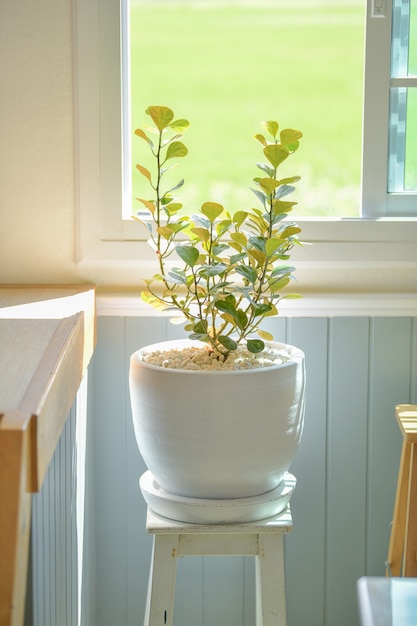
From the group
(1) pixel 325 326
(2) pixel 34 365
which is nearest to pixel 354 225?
(1) pixel 325 326

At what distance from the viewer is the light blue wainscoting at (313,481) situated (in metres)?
2.30

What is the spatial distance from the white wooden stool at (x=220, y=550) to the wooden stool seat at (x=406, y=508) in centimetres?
31

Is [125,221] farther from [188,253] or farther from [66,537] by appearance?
[66,537]

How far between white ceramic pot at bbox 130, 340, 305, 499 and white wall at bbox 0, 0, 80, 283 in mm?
560

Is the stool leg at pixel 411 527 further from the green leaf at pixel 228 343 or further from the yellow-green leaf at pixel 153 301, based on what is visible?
the yellow-green leaf at pixel 153 301

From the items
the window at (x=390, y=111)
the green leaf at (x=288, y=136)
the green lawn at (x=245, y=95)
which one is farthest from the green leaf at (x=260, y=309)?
the green lawn at (x=245, y=95)

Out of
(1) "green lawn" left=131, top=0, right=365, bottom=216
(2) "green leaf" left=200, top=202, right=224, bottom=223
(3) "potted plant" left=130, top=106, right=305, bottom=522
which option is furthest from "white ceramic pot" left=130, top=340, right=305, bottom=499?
(1) "green lawn" left=131, top=0, right=365, bottom=216

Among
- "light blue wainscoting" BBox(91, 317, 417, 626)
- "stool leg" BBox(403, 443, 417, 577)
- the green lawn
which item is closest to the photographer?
"stool leg" BBox(403, 443, 417, 577)

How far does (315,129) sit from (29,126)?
243 inches

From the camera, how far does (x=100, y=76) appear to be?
2195 millimetres

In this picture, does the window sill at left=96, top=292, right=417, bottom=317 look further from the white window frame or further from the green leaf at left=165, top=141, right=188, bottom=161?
the green leaf at left=165, top=141, right=188, bottom=161

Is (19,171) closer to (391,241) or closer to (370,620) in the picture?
(391,241)

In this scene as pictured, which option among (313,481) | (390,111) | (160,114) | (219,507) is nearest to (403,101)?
(390,111)

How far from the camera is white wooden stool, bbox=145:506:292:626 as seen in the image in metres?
1.80
